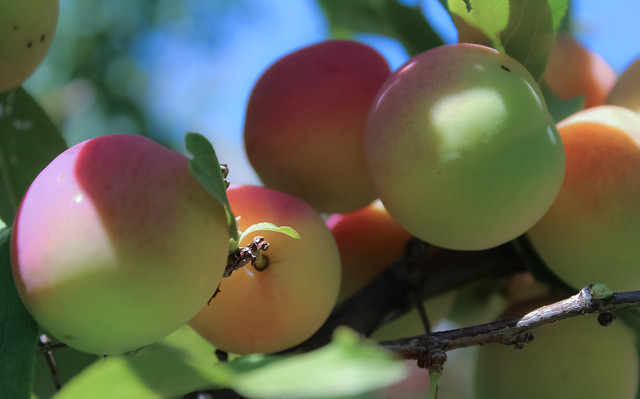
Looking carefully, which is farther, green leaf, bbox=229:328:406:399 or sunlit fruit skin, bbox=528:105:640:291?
sunlit fruit skin, bbox=528:105:640:291

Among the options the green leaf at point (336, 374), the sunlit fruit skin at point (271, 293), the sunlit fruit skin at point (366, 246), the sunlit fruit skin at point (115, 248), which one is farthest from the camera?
the sunlit fruit skin at point (366, 246)

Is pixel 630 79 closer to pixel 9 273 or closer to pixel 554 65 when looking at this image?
pixel 554 65

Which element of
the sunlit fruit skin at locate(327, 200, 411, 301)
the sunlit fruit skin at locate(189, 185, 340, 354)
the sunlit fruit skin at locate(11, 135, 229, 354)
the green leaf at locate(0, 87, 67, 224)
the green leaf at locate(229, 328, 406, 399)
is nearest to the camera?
the green leaf at locate(229, 328, 406, 399)

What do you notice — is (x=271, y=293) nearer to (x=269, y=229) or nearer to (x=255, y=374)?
(x=269, y=229)

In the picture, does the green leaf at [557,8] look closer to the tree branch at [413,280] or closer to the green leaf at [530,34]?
the green leaf at [530,34]

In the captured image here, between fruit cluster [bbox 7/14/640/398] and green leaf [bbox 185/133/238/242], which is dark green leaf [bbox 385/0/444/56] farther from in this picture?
green leaf [bbox 185/133/238/242]

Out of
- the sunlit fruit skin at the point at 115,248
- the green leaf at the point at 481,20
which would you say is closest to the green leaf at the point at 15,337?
the sunlit fruit skin at the point at 115,248

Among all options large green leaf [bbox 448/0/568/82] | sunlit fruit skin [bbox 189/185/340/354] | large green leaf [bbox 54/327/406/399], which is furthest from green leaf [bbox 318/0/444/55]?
large green leaf [bbox 54/327/406/399]
